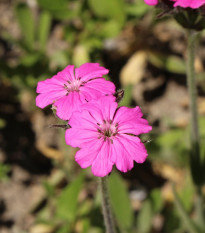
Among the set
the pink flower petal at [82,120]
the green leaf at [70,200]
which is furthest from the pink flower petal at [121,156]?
the green leaf at [70,200]

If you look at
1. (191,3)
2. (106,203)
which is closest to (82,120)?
(106,203)

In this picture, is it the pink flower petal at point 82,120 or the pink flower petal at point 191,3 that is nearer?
the pink flower petal at point 82,120

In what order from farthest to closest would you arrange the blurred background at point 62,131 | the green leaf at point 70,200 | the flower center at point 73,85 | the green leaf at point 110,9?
the green leaf at point 110,9 → the blurred background at point 62,131 → the green leaf at point 70,200 → the flower center at point 73,85

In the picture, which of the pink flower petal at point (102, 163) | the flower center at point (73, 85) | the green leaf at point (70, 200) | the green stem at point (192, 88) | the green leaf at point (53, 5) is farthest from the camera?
the green leaf at point (53, 5)

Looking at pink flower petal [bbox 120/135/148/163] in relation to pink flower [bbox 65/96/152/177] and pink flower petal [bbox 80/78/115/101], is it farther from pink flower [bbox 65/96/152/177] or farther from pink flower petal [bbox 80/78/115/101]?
pink flower petal [bbox 80/78/115/101]

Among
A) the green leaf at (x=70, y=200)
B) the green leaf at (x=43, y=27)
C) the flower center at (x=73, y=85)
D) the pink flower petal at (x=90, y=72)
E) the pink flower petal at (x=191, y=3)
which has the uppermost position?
the green leaf at (x=43, y=27)

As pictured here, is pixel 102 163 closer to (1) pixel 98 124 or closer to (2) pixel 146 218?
(1) pixel 98 124

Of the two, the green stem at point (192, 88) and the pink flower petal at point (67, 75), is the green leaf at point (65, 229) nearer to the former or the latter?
the green stem at point (192, 88)

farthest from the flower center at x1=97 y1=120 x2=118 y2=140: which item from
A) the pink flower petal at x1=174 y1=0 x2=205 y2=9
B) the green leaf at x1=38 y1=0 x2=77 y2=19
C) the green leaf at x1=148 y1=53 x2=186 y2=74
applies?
the green leaf at x1=148 y1=53 x2=186 y2=74
